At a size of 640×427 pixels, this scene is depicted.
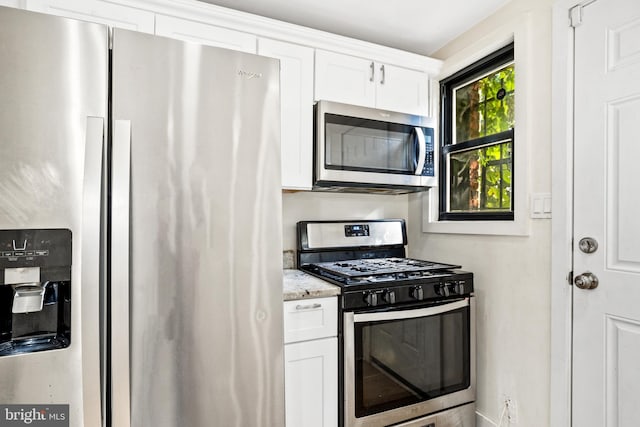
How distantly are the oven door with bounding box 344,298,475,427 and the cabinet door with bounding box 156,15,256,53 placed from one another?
1.42 meters

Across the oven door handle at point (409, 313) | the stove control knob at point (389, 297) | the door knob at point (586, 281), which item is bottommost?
the oven door handle at point (409, 313)

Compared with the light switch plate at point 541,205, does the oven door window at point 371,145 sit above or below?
above

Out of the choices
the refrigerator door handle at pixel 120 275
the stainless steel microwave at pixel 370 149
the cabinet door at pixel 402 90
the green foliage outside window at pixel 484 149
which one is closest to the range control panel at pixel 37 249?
the refrigerator door handle at pixel 120 275

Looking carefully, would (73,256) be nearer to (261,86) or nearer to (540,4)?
(261,86)

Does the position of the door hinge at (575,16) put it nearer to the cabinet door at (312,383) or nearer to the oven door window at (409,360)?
the oven door window at (409,360)

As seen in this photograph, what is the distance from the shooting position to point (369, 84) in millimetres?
1997

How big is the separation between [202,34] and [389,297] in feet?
5.03

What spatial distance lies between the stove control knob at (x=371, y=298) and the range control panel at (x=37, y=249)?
1.12m

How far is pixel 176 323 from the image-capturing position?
104 cm

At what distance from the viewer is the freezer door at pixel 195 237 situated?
0.99 meters

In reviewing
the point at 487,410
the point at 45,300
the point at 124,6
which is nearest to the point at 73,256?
the point at 45,300

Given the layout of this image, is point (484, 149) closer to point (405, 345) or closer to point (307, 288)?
point (405, 345)

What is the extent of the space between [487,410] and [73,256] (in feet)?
6.78

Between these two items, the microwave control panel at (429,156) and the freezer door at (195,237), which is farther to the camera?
the microwave control panel at (429,156)
